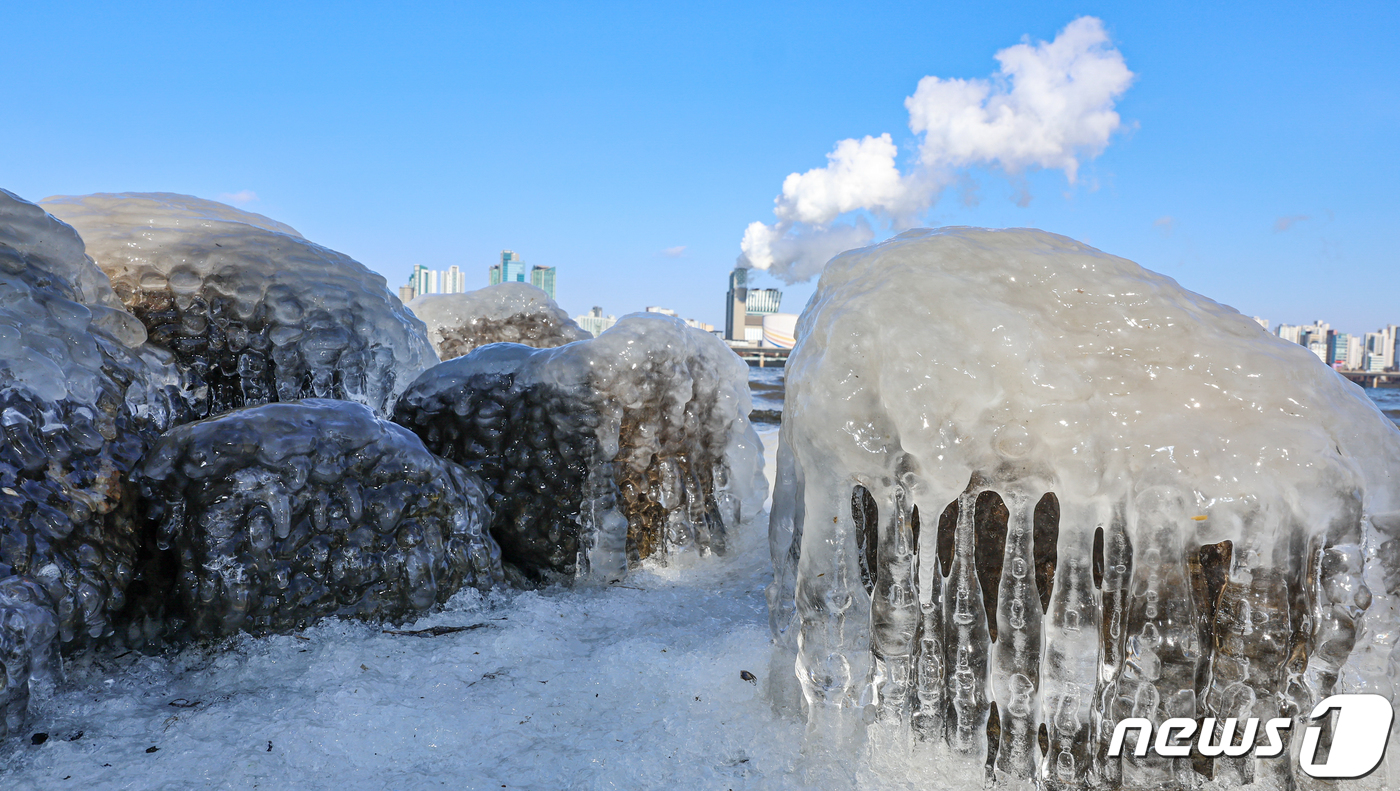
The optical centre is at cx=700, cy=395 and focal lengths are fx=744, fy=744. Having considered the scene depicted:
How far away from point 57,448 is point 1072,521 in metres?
2.53

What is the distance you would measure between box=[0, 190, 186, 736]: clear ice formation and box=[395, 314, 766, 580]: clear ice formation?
1108 mm

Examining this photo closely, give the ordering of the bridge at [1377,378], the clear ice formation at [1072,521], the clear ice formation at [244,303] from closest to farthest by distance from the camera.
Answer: the clear ice formation at [1072,521] → the clear ice formation at [244,303] → the bridge at [1377,378]

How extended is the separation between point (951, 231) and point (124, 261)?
318 centimetres

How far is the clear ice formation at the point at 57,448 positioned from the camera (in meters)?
1.77

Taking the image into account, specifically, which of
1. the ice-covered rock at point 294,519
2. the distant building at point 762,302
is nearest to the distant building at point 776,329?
the distant building at point 762,302

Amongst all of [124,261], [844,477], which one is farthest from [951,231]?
[124,261]

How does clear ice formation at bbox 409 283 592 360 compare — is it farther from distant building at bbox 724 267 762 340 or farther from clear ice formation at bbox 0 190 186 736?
distant building at bbox 724 267 762 340

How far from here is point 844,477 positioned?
1655 millimetres

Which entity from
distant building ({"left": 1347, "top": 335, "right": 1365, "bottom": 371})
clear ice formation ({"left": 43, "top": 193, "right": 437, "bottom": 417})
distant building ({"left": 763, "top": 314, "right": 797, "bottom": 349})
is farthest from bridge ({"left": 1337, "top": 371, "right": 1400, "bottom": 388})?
clear ice formation ({"left": 43, "top": 193, "right": 437, "bottom": 417})

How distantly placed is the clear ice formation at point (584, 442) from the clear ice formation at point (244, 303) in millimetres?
375

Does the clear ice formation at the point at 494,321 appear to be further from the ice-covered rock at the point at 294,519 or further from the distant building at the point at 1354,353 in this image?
the distant building at the point at 1354,353

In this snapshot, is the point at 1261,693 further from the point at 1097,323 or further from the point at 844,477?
the point at 844,477

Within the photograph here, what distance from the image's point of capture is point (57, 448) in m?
2.00

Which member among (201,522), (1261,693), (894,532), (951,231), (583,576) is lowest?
(583,576)
